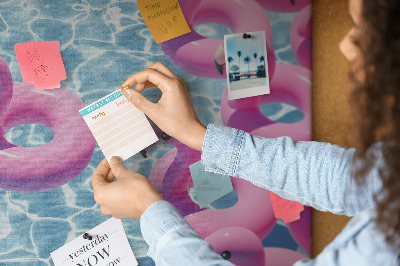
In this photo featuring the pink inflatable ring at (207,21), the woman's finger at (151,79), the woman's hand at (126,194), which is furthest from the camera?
the pink inflatable ring at (207,21)

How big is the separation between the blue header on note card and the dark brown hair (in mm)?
524

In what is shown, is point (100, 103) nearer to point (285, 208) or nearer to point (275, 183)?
point (275, 183)

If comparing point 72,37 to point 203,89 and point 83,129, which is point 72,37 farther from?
point 203,89

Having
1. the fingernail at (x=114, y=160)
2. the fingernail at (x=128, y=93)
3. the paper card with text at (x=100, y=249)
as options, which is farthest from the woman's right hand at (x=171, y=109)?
the paper card with text at (x=100, y=249)

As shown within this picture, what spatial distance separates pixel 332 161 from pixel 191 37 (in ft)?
1.56

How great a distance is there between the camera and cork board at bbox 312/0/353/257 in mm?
860

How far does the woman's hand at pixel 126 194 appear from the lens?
2.12 feet

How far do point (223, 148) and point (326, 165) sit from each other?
0.70ft

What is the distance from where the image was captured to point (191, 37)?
2.85 ft

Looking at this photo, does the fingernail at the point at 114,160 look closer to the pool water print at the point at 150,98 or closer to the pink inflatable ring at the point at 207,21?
the pool water print at the point at 150,98

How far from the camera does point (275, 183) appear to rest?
2.30 ft

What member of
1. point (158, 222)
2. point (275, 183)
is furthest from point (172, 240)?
point (275, 183)

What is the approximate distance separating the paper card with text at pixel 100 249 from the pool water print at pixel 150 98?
0.7 inches

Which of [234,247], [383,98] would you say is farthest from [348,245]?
[234,247]
